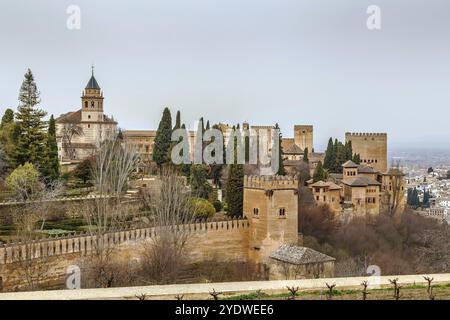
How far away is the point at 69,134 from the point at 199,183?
1066cm

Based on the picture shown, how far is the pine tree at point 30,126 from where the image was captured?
831 inches

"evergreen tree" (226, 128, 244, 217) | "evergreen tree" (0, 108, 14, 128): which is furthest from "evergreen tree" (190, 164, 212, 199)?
"evergreen tree" (0, 108, 14, 128)

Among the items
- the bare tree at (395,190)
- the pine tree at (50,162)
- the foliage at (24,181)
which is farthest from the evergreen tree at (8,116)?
the bare tree at (395,190)

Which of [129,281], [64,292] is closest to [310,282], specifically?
[64,292]

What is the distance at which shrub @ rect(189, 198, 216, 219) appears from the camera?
69.4 ft

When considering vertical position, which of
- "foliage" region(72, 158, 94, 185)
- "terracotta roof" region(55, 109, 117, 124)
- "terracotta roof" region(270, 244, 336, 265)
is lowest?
"terracotta roof" region(270, 244, 336, 265)

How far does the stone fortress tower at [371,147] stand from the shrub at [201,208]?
58.6 ft

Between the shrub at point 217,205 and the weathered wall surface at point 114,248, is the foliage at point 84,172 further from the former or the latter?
the weathered wall surface at point 114,248

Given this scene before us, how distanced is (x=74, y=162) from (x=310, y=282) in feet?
64.3

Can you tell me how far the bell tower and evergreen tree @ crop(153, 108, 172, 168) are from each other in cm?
708

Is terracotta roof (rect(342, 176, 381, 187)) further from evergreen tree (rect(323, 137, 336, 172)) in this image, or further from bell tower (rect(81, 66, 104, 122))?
bell tower (rect(81, 66, 104, 122))

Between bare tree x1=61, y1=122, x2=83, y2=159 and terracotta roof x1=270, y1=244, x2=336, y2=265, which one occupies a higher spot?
bare tree x1=61, y1=122, x2=83, y2=159
